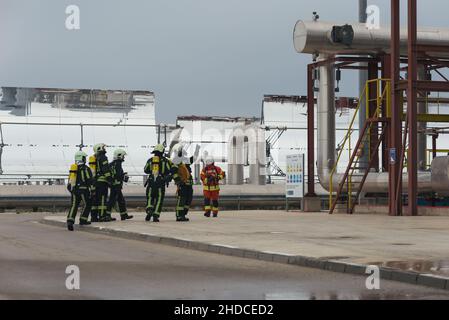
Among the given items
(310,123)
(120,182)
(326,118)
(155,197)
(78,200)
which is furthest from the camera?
(310,123)

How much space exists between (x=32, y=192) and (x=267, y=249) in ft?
85.6

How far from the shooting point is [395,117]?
3084cm

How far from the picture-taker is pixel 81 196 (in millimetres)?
24203

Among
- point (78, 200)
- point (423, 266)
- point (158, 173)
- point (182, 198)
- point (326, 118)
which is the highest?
point (326, 118)

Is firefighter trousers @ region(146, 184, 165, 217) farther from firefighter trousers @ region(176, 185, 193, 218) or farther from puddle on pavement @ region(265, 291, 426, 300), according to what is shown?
puddle on pavement @ region(265, 291, 426, 300)

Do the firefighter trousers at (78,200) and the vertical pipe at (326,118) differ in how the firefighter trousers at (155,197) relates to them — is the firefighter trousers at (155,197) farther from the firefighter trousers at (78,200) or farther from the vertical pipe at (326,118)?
the vertical pipe at (326,118)

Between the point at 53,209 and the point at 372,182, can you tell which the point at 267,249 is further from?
the point at 53,209

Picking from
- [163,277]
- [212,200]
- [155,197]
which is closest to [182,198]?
[155,197]

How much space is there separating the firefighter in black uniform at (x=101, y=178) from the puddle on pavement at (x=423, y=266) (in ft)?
44.8

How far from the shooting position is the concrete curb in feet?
40.1

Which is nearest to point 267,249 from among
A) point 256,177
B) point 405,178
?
point 405,178

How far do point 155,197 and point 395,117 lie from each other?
28.2ft

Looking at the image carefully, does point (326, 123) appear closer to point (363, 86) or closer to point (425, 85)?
point (363, 86)

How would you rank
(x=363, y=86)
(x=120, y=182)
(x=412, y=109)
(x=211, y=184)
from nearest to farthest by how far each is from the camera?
(x=120, y=182)
(x=412, y=109)
(x=211, y=184)
(x=363, y=86)
